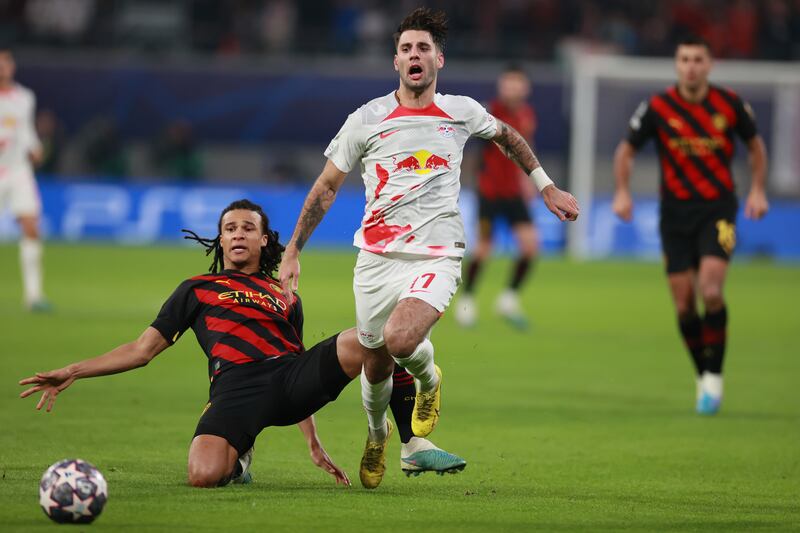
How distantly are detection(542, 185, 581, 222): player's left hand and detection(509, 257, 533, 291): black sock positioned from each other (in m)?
8.51

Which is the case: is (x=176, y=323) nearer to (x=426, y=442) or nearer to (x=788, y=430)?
(x=426, y=442)

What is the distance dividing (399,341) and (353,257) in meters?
18.5

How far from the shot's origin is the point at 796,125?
86.5 feet

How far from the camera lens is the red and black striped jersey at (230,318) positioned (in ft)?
23.4

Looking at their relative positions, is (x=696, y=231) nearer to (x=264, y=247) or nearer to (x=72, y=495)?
(x=264, y=247)

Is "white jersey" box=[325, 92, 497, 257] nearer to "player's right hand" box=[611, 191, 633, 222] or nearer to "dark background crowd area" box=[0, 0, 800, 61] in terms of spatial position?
"player's right hand" box=[611, 191, 633, 222]

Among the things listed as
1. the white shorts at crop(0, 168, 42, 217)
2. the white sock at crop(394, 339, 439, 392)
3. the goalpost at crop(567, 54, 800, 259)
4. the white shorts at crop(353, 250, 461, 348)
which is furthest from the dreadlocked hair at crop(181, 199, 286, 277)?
the goalpost at crop(567, 54, 800, 259)

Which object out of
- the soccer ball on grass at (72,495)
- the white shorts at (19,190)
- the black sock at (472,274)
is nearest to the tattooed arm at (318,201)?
the soccer ball on grass at (72,495)

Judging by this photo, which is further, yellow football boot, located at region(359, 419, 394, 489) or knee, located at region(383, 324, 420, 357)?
yellow football boot, located at region(359, 419, 394, 489)

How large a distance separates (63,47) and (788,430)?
22517 millimetres

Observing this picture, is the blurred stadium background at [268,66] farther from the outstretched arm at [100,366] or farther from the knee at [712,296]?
the outstretched arm at [100,366]

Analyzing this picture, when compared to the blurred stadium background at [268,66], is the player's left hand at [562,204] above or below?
below

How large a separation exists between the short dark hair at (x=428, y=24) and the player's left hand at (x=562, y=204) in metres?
0.93

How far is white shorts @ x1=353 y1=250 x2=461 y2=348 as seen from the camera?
22.5 ft
